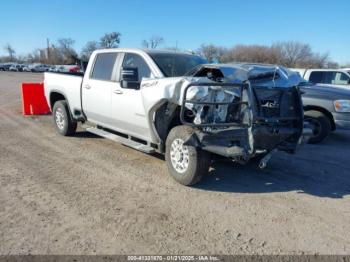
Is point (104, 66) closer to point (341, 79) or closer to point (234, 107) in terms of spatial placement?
point (234, 107)

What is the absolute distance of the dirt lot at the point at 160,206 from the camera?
338 centimetres

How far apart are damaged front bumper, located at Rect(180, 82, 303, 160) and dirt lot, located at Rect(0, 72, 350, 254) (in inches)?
26.7

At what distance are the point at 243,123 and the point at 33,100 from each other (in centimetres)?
891

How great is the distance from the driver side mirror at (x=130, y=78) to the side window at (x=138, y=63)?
30 centimetres

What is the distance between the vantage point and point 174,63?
5.90 m

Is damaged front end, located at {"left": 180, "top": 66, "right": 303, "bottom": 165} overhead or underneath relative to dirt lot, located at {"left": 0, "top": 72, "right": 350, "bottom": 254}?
overhead

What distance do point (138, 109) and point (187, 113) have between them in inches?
39.0

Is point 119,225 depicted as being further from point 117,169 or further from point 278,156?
point 278,156

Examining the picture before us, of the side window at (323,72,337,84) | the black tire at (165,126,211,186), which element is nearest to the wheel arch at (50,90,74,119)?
the black tire at (165,126,211,186)

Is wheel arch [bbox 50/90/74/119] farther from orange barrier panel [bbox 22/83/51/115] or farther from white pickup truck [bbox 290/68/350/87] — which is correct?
white pickup truck [bbox 290/68/350/87]

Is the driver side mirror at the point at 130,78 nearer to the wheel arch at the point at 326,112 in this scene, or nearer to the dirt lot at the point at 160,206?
the dirt lot at the point at 160,206

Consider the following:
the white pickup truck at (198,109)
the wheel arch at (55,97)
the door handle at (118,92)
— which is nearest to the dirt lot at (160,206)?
the white pickup truck at (198,109)

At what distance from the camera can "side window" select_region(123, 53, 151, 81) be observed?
223 inches

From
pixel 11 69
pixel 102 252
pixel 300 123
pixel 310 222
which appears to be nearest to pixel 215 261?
pixel 102 252
